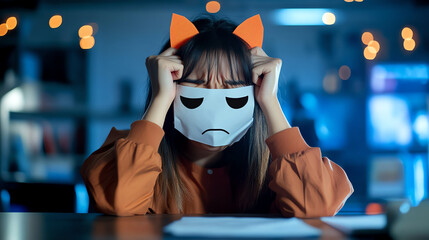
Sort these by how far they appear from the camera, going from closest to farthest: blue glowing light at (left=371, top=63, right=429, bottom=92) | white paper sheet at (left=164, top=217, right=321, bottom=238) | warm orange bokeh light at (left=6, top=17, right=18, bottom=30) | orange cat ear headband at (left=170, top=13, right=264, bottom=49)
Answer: white paper sheet at (left=164, top=217, right=321, bottom=238), orange cat ear headband at (left=170, top=13, right=264, bottom=49), blue glowing light at (left=371, top=63, right=429, bottom=92), warm orange bokeh light at (left=6, top=17, right=18, bottom=30)

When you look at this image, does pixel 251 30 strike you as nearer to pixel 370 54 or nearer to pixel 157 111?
pixel 157 111

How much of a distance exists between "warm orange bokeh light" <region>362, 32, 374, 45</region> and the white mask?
6.78 feet

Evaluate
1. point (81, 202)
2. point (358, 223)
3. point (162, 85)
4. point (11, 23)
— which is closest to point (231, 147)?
point (162, 85)

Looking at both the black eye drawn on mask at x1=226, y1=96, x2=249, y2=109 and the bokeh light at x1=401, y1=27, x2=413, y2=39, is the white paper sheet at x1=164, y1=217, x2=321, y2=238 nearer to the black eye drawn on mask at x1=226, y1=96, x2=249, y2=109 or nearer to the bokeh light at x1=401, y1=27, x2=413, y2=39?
the black eye drawn on mask at x1=226, y1=96, x2=249, y2=109

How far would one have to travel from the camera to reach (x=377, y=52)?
2.84m

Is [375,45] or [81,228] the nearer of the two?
[81,228]

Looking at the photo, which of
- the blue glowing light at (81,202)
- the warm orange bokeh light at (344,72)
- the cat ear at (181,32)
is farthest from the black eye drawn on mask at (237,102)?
the warm orange bokeh light at (344,72)

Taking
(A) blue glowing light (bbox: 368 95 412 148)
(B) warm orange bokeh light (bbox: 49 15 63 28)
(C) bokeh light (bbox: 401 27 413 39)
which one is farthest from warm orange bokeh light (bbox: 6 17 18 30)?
(C) bokeh light (bbox: 401 27 413 39)

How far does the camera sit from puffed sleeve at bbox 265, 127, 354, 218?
2.87 ft

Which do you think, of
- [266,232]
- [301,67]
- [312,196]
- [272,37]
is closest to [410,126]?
[301,67]

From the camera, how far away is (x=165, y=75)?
40.8 inches

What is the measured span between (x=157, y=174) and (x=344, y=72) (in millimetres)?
2168

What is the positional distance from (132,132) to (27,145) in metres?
2.15

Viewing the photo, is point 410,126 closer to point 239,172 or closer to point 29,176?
point 239,172
